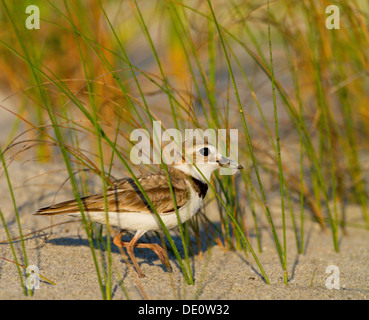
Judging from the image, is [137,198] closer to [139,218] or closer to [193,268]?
[139,218]

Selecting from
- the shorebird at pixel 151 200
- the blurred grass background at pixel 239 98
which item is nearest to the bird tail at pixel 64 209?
the shorebird at pixel 151 200

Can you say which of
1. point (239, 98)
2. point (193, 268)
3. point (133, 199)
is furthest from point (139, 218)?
point (239, 98)

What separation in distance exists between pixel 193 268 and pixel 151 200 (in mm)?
574

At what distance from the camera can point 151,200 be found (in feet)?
9.52

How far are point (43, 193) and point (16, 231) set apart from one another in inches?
34.1

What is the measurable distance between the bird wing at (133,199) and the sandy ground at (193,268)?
37 cm

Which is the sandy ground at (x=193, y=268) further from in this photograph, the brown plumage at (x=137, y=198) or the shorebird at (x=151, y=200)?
the brown plumage at (x=137, y=198)

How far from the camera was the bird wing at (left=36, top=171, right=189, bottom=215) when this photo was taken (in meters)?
2.82

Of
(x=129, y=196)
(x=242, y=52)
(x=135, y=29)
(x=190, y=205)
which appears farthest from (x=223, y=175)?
(x=242, y=52)

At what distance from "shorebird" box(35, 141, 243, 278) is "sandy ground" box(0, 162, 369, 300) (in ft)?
0.81

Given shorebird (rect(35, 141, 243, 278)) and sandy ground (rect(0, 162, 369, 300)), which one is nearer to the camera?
sandy ground (rect(0, 162, 369, 300))

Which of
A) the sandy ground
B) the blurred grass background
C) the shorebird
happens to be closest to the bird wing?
the shorebird

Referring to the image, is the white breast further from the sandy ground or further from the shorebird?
the sandy ground
